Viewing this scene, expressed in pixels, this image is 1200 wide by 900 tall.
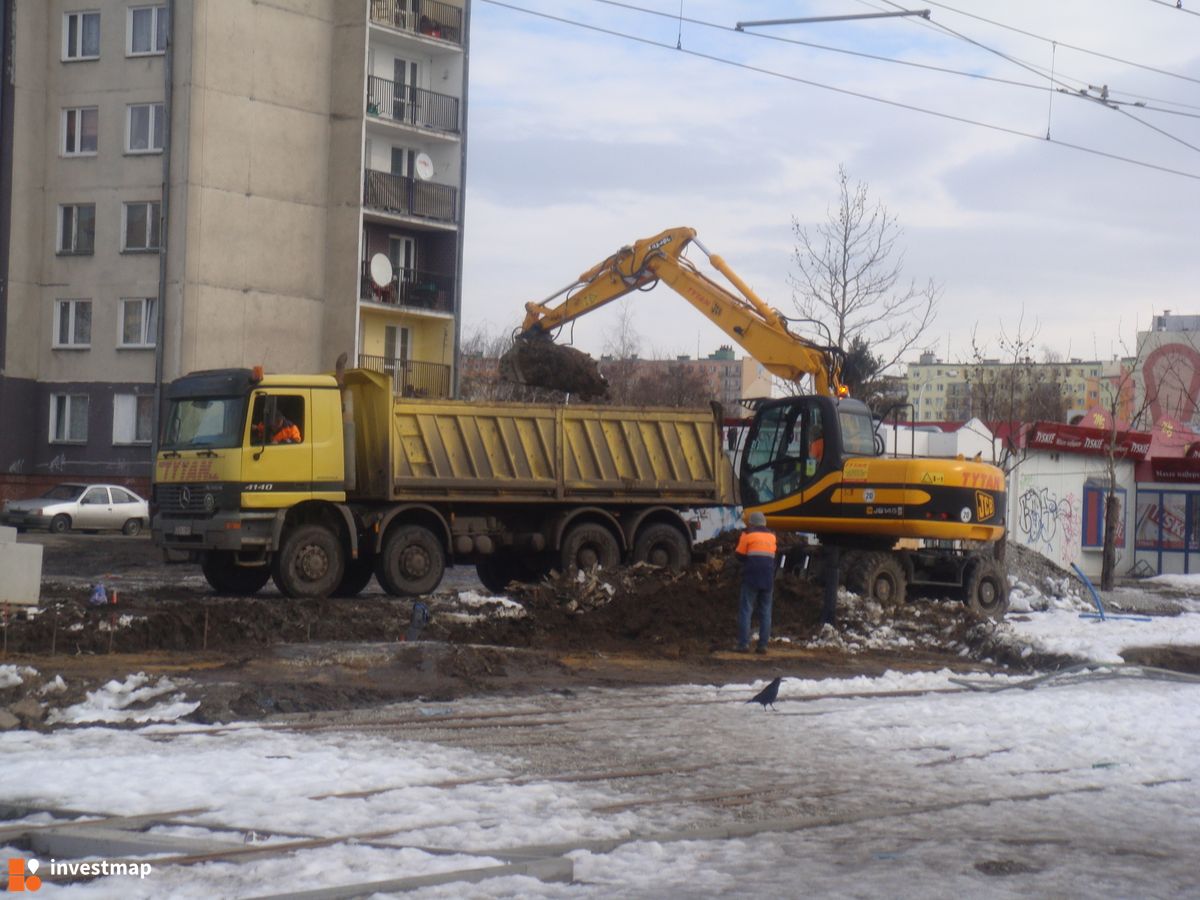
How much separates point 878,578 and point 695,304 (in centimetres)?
636

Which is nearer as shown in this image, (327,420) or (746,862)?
(746,862)

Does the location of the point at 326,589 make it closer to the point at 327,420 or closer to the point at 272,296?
the point at 327,420

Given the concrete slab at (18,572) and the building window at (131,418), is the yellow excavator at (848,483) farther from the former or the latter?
the building window at (131,418)

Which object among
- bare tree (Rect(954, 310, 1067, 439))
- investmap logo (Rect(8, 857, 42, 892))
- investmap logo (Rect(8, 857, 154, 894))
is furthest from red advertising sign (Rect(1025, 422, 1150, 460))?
investmap logo (Rect(8, 857, 42, 892))

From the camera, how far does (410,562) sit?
71.1ft

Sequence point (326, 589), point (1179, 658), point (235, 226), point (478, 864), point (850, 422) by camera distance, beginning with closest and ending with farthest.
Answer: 1. point (478, 864)
2. point (1179, 658)
3. point (326, 589)
4. point (850, 422)
5. point (235, 226)

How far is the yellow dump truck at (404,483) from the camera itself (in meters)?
20.4

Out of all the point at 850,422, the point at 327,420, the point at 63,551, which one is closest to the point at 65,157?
the point at 63,551

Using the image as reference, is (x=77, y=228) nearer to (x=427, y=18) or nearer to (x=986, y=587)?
(x=427, y=18)

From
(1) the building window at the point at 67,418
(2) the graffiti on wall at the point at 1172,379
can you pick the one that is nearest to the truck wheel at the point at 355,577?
(1) the building window at the point at 67,418

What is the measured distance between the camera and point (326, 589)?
20781mm

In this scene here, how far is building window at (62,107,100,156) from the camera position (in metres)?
42.5

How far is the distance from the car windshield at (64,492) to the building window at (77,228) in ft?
24.7

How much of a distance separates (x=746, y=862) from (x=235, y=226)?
36.4 m
